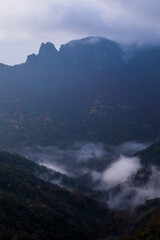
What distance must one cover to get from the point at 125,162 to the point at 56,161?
54.5 meters

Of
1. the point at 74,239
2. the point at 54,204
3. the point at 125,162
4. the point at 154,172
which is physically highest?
the point at 125,162

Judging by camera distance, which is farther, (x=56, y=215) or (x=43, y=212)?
(x=56, y=215)

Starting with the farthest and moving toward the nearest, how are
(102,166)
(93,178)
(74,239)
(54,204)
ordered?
(102,166) → (93,178) → (54,204) → (74,239)

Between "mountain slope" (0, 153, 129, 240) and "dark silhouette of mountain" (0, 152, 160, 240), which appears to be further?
"mountain slope" (0, 153, 129, 240)

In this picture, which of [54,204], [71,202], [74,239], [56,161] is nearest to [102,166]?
[56,161]

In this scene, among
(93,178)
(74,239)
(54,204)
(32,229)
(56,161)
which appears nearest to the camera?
(32,229)

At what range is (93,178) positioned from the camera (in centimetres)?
15850

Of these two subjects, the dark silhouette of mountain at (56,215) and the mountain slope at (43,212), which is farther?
Answer: the mountain slope at (43,212)

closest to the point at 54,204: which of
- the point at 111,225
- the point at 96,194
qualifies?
the point at 111,225

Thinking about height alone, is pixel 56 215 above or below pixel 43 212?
below

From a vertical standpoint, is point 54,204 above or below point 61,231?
above

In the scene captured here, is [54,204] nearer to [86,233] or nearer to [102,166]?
[86,233]

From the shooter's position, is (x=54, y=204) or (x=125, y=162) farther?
(x=125, y=162)

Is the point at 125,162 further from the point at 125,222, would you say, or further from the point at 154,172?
the point at 125,222
